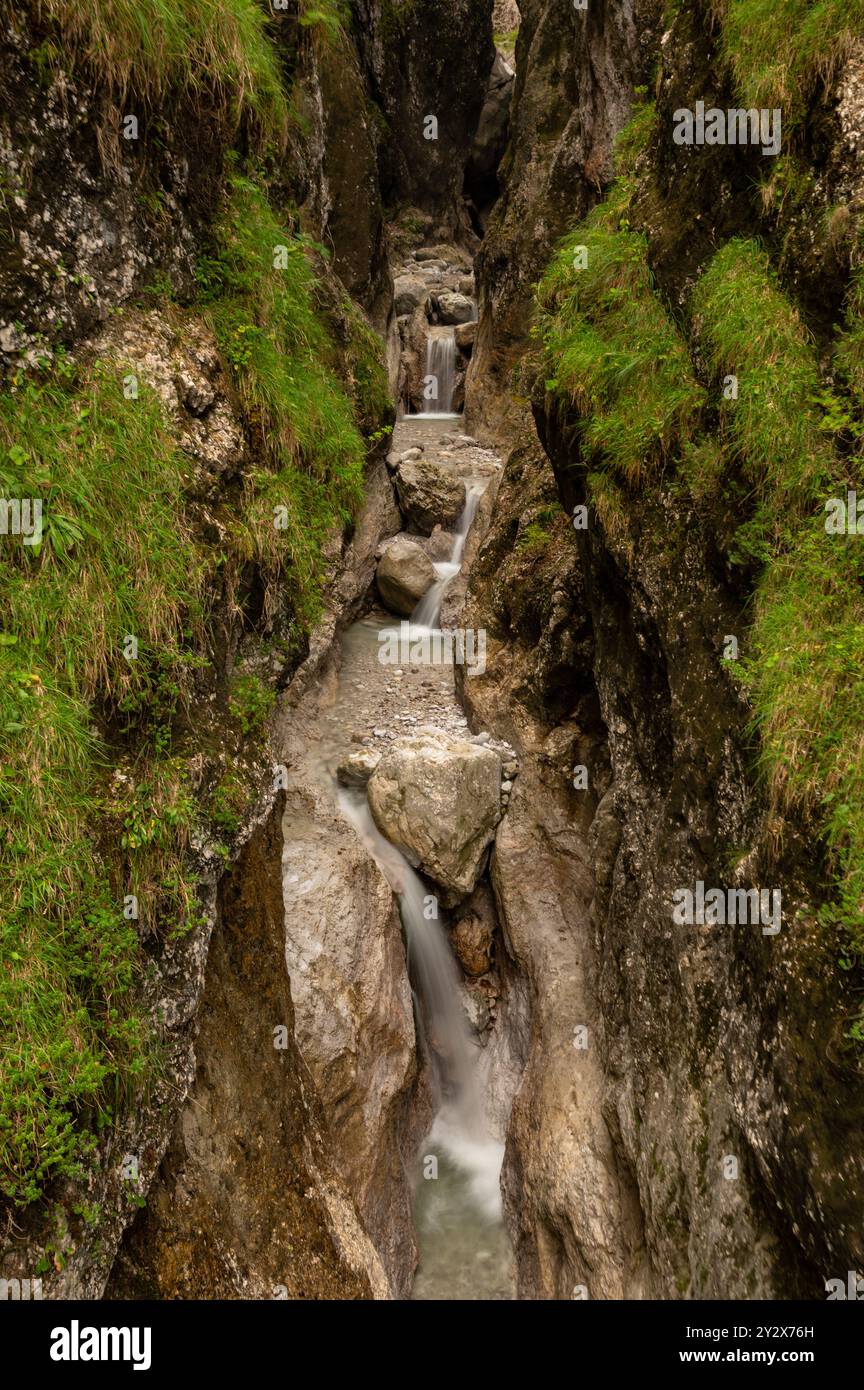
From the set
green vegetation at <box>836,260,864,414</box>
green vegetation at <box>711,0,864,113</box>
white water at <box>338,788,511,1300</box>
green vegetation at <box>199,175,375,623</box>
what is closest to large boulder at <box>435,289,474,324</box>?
green vegetation at <box>199,175,375,623</box>

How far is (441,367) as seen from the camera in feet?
69.1

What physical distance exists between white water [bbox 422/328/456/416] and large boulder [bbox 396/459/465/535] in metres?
7.63

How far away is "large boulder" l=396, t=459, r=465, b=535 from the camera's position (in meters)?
13.7

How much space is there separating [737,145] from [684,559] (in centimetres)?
321

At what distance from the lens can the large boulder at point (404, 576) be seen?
40.6ft

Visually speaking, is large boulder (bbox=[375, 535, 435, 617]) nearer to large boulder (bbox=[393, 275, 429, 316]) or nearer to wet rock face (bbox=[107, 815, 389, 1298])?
wet rock face (bbox=[107, 815, 389, 1298])

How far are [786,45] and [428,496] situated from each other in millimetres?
9181

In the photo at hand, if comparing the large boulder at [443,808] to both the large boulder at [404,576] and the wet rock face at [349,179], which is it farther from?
the wet rock face at [349,179]

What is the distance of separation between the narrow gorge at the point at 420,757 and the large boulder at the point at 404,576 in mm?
3337

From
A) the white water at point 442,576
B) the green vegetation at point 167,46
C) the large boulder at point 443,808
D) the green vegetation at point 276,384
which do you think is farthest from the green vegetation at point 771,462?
the white water at point 442,576

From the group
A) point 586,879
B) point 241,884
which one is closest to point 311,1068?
point 241,884

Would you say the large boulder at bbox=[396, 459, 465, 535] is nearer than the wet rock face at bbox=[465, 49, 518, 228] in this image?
Yes

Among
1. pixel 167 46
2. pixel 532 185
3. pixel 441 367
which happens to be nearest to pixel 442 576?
pixel 167 46

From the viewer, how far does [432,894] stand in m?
8.66
